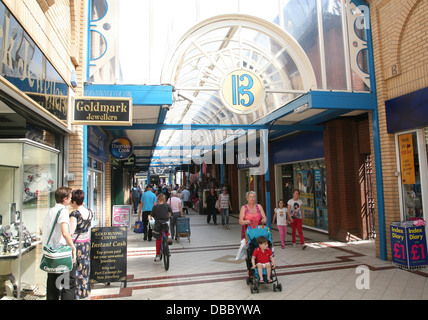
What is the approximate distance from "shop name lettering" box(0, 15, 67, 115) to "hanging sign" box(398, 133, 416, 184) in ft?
22.3

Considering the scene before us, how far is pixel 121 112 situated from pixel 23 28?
2113 mm

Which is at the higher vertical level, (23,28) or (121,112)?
(23,28)

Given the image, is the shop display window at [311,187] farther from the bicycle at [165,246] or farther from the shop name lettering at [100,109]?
the shop name lettering at [100,109]

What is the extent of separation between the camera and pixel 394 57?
6.64 m

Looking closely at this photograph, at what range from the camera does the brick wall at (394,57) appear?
19.9ft

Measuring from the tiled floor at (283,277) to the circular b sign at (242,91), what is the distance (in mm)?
3502

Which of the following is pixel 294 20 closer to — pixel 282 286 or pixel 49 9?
pixel 49 9

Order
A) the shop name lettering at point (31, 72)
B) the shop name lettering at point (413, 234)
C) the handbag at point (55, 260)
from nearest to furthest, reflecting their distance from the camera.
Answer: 1. the shop name lettering at point (31, 72)
2. the handbag at point (55, 260)
3. the shop name lettering at point (413, 234)

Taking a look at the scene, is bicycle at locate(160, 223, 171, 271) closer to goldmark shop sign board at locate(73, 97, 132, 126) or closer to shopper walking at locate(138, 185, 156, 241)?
goldmark shop sign board at locate(73, 97, 132, 126)

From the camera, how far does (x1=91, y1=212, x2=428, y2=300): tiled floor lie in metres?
4.72

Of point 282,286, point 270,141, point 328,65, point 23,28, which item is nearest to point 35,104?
point 23,28

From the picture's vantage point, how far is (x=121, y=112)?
17.6 feet

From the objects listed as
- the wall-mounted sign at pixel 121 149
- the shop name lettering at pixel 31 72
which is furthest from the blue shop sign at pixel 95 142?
the shop name lettering at pixel 31 72

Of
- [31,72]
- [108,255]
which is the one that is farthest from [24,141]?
[108,255]
